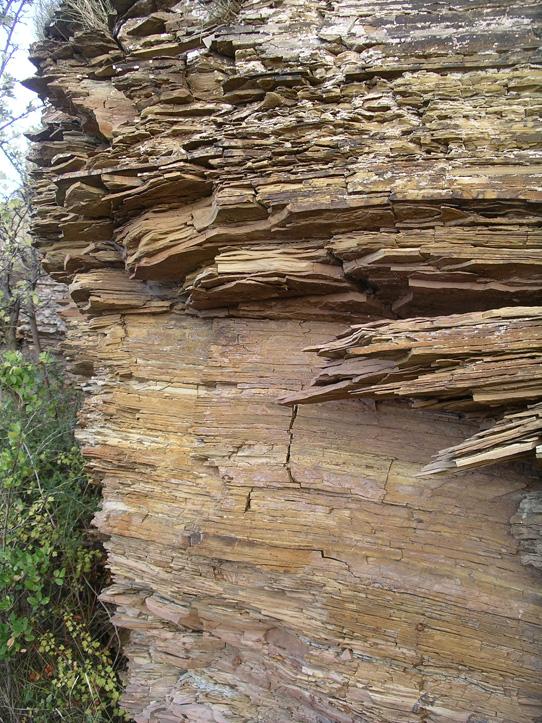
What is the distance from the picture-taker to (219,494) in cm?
539

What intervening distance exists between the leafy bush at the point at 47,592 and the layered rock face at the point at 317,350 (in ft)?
3.35

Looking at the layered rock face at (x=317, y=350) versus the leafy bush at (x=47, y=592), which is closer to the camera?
the layered rock face at (x=317, y=350)

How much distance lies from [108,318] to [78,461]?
3321 millimetres

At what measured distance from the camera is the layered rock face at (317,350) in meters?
4.36

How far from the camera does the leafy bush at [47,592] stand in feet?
20.9

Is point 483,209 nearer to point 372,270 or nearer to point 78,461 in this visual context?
point 372,270

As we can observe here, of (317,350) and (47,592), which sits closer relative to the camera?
(317,350)

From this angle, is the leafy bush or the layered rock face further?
the leafy bush

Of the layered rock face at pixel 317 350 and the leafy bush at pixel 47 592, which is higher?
→ the layered rock face at pixel 317 350

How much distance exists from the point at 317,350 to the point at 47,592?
251 inches

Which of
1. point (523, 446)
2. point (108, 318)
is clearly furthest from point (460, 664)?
point (108, 318)

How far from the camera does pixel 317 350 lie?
15.8ft

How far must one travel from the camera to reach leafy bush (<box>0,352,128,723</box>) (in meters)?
6.38

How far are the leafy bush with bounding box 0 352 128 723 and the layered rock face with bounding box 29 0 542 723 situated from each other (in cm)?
102
